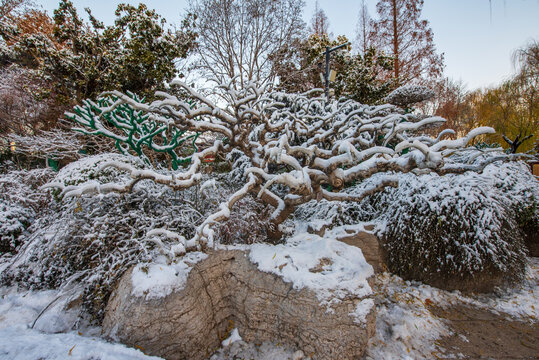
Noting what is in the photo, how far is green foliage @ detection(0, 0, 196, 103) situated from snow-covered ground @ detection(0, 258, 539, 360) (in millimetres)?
6011

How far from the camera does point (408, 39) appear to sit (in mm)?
11375

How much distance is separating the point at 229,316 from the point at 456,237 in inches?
116

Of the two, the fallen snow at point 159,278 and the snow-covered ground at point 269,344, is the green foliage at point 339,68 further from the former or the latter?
the fallen snow at point 159,278

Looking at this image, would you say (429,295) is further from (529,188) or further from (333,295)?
(529,188)

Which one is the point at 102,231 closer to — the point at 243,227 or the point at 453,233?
the point at 243,227

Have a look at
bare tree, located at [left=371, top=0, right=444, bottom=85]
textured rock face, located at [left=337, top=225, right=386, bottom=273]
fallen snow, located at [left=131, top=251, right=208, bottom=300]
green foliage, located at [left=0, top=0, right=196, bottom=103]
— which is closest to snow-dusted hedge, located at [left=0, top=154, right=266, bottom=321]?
fallen snow, located at [left=131, top=251, right=208, bottom=300]

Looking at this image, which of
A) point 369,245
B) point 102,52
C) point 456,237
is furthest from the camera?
point 102,52

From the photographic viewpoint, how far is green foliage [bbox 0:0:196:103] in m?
6.50

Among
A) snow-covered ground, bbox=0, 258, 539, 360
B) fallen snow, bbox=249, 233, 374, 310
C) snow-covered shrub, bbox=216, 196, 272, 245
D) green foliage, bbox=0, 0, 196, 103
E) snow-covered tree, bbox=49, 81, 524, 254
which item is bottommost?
snow-covered ground, bbox=0, 258, 539, 360

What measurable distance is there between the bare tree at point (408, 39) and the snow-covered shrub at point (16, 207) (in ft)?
43.8

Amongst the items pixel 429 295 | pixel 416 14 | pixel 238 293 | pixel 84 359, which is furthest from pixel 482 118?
pixel 84 359

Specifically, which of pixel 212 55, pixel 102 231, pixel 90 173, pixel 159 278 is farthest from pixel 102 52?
pixel 159 278

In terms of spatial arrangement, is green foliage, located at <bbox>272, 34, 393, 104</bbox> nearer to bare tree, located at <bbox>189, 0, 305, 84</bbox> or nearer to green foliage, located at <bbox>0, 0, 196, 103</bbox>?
bare tree, located at <bbox>189, 0, 305, 84</bbox>

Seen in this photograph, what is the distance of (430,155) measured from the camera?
216 centimetres
